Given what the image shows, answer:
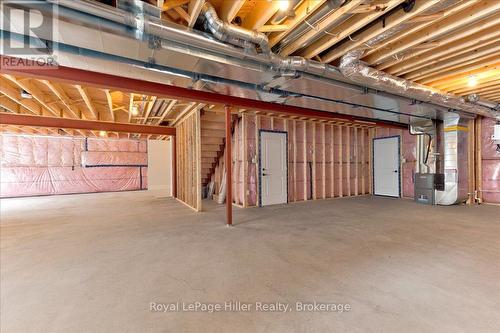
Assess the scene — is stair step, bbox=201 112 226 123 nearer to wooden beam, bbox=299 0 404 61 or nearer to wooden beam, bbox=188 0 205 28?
wooden beam, bbox=299 0 404 61

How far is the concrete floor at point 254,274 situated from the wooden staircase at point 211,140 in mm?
2748

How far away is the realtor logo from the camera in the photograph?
1.54m

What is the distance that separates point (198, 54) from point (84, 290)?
231 centimetres

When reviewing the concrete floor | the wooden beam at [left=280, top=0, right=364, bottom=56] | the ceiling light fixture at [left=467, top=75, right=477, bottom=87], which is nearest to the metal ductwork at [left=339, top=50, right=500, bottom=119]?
the ceiling light fixture at [left=467, top=75, right=477, bottom=87]

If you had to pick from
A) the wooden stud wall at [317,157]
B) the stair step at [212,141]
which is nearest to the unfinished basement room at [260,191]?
the wooden stud wall at [317,157]

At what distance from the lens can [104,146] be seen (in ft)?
30.5

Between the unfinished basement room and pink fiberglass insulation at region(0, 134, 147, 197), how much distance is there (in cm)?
365

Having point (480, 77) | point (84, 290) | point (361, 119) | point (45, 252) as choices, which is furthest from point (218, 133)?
point (480, 77)

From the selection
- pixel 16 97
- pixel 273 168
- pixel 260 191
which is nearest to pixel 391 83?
pixel 273 168

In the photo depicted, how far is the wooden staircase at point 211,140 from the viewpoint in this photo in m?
5.57

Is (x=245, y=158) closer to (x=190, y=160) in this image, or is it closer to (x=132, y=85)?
(x=190, y=160)

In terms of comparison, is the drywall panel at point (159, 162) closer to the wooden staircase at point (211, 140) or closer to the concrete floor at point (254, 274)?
the wooden staircase at point (211, 140)

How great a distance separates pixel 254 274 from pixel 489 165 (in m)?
7.06

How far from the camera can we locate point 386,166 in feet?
23.4
